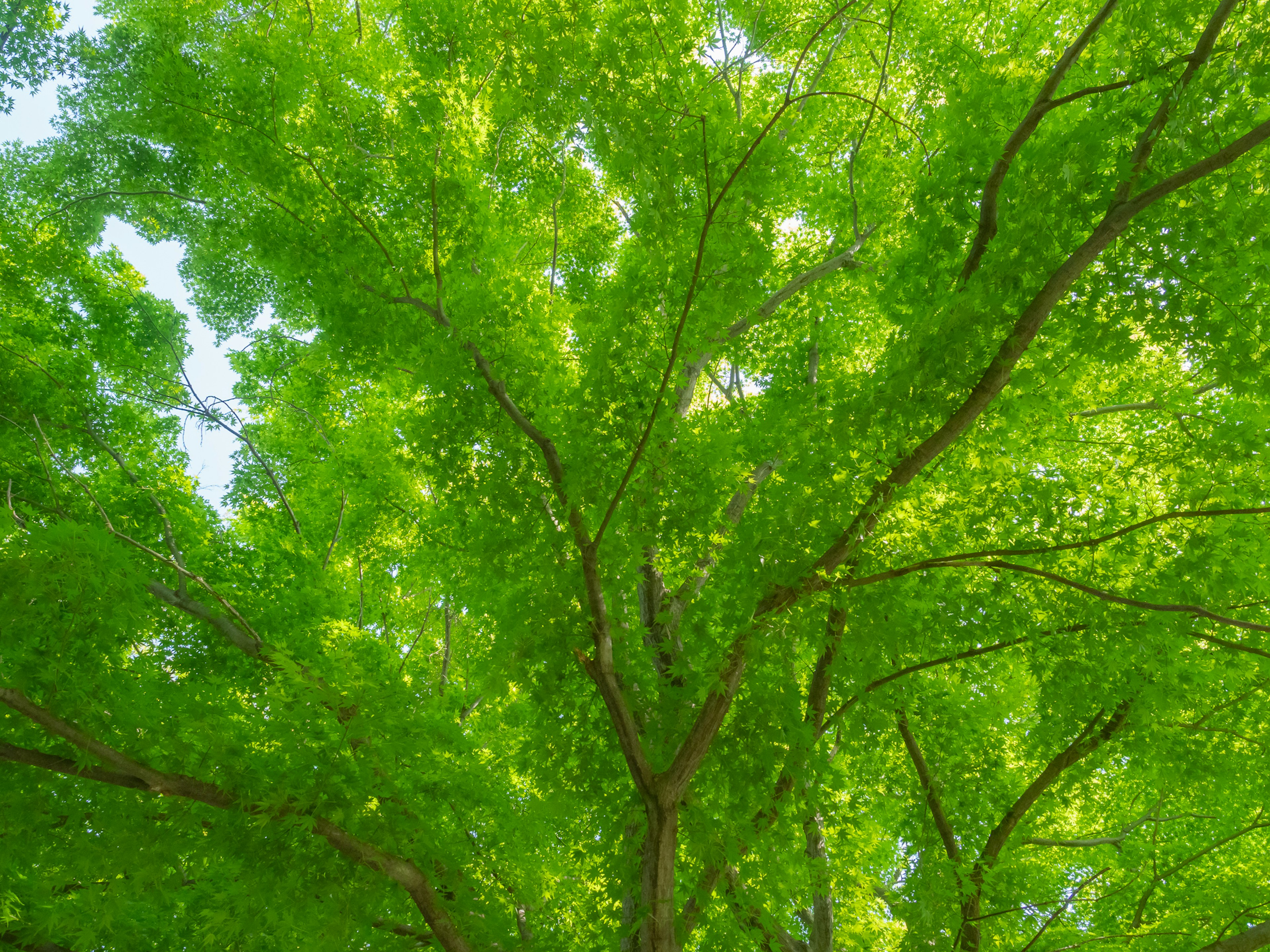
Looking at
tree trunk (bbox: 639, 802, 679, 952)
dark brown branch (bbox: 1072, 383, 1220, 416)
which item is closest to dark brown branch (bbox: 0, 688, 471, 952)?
tree trunk (bbox: 639, 802, 679, 952)

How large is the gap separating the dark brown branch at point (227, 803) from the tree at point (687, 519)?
0.02 metres

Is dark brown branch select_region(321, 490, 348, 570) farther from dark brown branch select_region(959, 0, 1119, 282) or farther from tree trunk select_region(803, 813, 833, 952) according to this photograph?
dark brown branch select_region(959, 0, 1119, 282)

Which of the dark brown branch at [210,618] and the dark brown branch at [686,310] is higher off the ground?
the dark brown branch at [686,310]

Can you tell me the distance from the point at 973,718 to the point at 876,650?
222cm

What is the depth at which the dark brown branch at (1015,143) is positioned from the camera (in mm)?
2309

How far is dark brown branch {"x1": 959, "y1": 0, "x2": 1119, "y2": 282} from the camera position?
A: 2309 mm

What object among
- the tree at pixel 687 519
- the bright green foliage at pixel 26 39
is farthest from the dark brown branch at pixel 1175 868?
the bright green foliage at pixel 26 39

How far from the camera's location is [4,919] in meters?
2.79

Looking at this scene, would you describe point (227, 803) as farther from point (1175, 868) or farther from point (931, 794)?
point (1175, 868)

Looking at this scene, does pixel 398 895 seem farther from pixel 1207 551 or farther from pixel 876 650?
pixel 1207 551

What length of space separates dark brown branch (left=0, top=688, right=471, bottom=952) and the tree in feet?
0.06

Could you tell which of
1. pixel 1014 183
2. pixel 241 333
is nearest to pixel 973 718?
pixel 1014 183

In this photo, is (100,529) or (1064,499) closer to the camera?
(100,529)

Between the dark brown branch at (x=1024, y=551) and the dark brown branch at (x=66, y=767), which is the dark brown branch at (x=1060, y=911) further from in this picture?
the dark brown branch at (x=66, y=767)
